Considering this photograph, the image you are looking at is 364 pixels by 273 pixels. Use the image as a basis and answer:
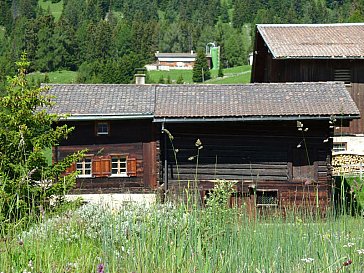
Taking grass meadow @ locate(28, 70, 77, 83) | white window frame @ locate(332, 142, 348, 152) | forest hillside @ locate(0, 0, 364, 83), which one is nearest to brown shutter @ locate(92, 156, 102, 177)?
white window frame @ locate(332, 142, 348, 152)

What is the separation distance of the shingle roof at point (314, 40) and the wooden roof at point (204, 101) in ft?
14.6

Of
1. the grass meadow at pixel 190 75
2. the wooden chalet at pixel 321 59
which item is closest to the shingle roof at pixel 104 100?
the wooden chalet at pixel 321 59

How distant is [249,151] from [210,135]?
1176mm

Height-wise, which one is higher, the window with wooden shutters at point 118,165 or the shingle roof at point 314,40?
the shingle roof at point 314,40

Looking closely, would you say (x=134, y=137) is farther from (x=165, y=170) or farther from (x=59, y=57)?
(x=59, y=57)

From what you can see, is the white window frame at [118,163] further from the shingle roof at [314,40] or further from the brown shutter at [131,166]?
the shingle roof at [314,40]

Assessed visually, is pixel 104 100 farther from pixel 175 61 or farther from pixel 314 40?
pixel 175 61

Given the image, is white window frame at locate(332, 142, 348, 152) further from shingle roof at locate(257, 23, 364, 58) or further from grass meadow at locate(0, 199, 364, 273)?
grass meadow at locate(0, 199, 364, 273)

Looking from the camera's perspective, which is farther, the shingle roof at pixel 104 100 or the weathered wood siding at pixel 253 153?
the shingle roof at pixel 104 100

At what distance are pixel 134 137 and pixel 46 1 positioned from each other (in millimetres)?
158516

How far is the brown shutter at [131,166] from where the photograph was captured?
19.7m

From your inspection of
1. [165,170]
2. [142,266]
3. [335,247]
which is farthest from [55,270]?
[165,170]

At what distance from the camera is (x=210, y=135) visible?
18.5 metres

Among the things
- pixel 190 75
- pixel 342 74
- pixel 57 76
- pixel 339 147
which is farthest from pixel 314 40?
pixel 57 76
